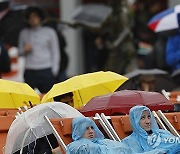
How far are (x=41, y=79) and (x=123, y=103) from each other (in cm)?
665

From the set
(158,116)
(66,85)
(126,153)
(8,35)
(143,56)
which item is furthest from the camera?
(143,56)

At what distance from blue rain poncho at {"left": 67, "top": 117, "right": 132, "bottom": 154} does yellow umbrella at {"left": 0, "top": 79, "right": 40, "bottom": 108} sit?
2.89 meters

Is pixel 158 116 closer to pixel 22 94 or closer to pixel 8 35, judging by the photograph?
pixel 22 94

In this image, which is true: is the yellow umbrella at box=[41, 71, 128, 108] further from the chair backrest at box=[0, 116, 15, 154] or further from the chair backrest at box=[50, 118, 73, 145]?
the chair backrest at box=[50, 118, 73, 145]

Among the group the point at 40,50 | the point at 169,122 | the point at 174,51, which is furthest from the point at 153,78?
the point at 169,122

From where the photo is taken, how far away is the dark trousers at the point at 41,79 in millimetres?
20734

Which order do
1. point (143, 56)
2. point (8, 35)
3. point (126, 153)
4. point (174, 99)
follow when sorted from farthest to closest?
point (143, 56), point (8, 35), point (174, 99), point (126, 153)

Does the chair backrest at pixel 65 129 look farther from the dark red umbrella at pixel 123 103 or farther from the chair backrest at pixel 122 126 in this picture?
the dark red umbrella at pixel 123 103

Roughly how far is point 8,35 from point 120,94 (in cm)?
806

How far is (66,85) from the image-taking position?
1504cm

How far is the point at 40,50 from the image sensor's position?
21.0 m

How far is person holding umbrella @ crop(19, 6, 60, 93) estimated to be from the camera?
A: 68.3 ft

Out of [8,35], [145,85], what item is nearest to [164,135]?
[145,85]

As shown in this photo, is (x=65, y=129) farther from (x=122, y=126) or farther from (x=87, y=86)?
(x=87, y=86)
